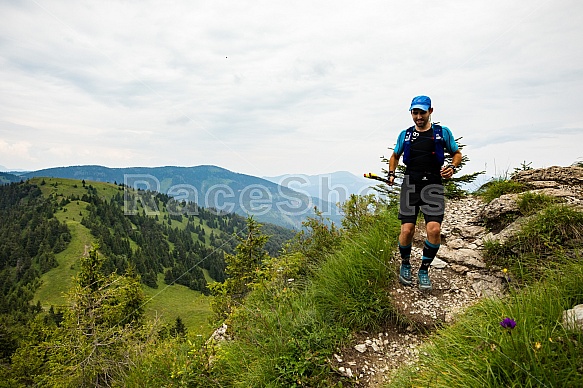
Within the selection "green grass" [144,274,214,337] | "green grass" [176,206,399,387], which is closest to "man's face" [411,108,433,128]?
"green grass" [176,206,399,387]

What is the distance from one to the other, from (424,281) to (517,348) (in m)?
3.12

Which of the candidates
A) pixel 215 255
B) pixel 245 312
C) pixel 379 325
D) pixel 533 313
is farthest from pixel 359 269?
pixel 215 255

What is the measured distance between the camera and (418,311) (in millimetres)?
4906

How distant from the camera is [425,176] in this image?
5.38 meters

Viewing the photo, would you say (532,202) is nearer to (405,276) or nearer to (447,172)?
(447,172)

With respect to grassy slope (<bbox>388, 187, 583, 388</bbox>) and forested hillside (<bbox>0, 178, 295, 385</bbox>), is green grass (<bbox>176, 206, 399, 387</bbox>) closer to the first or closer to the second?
grassy slope (<bbox>388, 187, 583, 388</bbox>)

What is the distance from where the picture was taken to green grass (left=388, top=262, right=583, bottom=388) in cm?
221

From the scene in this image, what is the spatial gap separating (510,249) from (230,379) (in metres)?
5.39

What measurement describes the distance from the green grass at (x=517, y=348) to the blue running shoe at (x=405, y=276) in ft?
6.18

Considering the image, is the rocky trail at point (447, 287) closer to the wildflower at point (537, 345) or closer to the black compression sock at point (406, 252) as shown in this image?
the black compression sock at point (406, 252)

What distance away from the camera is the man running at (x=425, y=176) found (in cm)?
527

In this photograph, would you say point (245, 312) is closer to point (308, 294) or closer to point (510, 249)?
point (308, 294)

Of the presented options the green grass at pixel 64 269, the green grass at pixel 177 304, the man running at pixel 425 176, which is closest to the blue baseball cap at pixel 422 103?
the man running at pixel 425 176

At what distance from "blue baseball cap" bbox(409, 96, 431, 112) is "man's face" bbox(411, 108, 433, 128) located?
5cm
